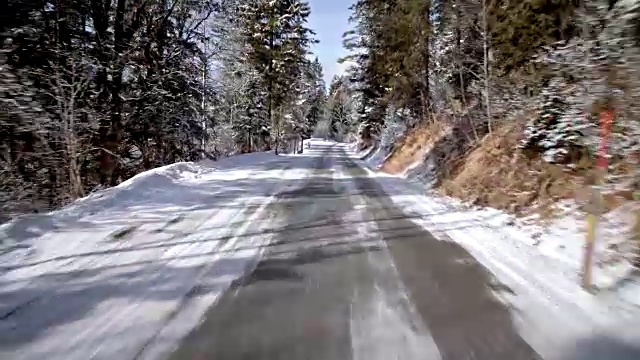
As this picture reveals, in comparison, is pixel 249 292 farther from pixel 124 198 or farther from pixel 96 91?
pixel 96 91

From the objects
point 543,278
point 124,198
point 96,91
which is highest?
point 96,91

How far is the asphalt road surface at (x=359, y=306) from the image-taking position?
3350 millimetres

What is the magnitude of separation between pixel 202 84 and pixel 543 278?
16487mm

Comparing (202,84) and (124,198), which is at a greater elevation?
(202,84)

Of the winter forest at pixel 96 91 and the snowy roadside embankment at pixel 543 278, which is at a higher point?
the winter forest at pixel 96 91

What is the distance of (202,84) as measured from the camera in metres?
19.1

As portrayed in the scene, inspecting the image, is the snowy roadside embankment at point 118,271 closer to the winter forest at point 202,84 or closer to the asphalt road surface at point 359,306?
the asphalt road surface at point 359,306

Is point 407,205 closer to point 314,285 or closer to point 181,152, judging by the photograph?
point 314,285

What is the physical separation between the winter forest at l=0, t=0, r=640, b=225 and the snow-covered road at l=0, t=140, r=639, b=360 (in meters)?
3.04

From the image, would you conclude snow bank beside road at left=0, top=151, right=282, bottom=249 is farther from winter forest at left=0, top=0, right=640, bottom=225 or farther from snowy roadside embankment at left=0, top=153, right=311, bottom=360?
winter forest at left=0, top=0, right=640, bottom=225

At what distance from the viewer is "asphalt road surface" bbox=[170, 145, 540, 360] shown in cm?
335

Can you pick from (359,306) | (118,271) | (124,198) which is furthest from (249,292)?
(124,198)

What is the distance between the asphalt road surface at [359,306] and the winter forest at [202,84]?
3.31m

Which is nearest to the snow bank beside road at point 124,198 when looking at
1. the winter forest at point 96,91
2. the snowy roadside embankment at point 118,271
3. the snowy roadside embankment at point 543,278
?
the snowy roadside embankment at point 118,271
